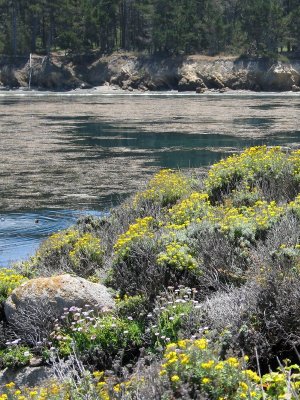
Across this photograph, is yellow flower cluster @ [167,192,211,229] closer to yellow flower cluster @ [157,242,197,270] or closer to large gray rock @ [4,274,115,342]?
yellow flower cluster @ [157,242,197,270]

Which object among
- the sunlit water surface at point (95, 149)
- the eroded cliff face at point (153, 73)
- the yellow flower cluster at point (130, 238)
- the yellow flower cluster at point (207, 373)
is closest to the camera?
the yellow flower cluster at point (207, 373)

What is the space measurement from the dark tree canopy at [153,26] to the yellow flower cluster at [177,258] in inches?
2740

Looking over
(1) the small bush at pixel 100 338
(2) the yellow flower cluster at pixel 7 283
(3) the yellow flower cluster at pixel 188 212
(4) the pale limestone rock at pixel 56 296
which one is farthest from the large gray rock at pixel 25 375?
(3) the yellow flower cluster at pixel 188 212

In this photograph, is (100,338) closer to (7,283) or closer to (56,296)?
(56,296)

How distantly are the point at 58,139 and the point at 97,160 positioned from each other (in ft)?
21.0

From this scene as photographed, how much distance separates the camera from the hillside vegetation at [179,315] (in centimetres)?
471

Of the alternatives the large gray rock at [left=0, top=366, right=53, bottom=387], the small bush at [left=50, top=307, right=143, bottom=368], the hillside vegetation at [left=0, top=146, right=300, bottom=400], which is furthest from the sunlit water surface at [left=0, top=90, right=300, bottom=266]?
the small bush at [left=50, top=307, right=143, bottom=368]

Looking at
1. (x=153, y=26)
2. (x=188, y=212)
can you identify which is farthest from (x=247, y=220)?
(x=153, y=26)

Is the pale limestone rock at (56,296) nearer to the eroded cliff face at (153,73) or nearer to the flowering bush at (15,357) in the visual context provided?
the flowering bush at (15,357)

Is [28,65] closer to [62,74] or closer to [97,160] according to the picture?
[62,74]

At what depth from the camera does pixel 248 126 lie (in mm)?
33562

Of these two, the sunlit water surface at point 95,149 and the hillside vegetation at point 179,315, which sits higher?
the hillside vegetation at point 179,315

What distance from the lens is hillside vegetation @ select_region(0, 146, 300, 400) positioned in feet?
15.5

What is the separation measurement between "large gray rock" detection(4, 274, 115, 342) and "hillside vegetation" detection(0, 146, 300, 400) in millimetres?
49
